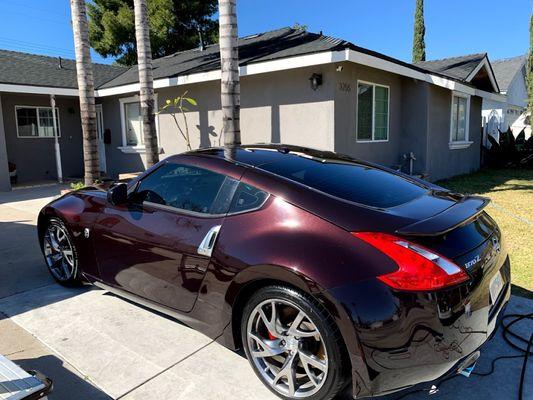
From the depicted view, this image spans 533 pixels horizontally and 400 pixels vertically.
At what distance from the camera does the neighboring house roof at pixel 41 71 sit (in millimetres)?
12203

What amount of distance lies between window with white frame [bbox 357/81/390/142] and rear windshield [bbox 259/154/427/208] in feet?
21.5

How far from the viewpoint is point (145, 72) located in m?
9.66

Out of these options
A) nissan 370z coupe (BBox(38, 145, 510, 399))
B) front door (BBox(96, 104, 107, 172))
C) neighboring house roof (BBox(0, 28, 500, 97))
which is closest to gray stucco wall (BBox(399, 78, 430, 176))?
neighboring house roof (BBox(0, 28, 500, 97))

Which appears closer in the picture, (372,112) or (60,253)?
(60,253)

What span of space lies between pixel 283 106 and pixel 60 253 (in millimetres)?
6218

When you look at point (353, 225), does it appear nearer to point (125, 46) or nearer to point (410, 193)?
point (410, 193)

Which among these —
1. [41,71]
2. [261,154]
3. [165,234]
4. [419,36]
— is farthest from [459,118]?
[419,36]

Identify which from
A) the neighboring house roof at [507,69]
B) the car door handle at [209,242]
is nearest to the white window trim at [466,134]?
the car door handle at [209,242]

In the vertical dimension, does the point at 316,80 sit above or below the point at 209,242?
above

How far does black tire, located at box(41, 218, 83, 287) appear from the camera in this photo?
4.00 meters

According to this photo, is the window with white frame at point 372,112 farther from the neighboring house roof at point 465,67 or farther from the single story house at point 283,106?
the neighboring house roof at point 465,67

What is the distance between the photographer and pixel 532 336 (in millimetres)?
3059

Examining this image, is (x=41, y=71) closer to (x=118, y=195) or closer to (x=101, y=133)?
(x=101, y=133)

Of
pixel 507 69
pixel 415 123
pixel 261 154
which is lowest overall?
pixel 261 154
